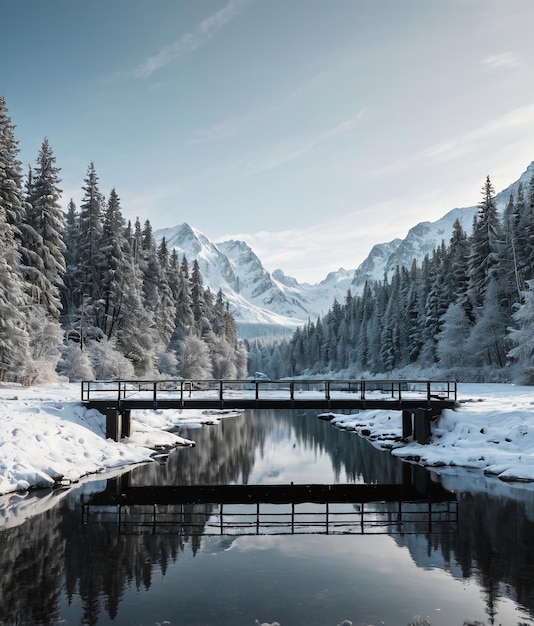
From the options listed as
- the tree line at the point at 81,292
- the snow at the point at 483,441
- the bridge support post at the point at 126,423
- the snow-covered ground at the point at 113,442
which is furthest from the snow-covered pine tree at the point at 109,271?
the snow at the point at 483,441

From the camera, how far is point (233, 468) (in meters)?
29.6

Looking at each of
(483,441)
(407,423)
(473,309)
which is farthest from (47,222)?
(473,309)

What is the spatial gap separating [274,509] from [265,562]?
20.2ft

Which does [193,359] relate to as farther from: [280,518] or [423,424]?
[280,518]

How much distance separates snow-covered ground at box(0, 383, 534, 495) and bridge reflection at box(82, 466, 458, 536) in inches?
109

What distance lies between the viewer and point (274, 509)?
20625 mm

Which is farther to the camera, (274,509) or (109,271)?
(109,271)

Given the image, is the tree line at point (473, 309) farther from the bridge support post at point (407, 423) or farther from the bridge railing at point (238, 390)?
the bridge support post at point (407, 423)

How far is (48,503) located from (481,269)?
58475 mm

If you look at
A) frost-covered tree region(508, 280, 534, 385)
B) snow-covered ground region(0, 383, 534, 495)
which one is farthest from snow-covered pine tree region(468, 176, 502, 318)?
snow-covered ground region(0, 383, 534, 495)

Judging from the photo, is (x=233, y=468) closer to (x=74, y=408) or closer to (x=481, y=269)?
(x=74, y=408)

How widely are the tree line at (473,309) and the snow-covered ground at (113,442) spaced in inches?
628

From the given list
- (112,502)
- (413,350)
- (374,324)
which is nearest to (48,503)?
(112,502)

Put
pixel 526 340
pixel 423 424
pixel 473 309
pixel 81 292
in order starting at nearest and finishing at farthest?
pixel 423 424, pixel 526 340, pixel 81 292, pixel 473 309
